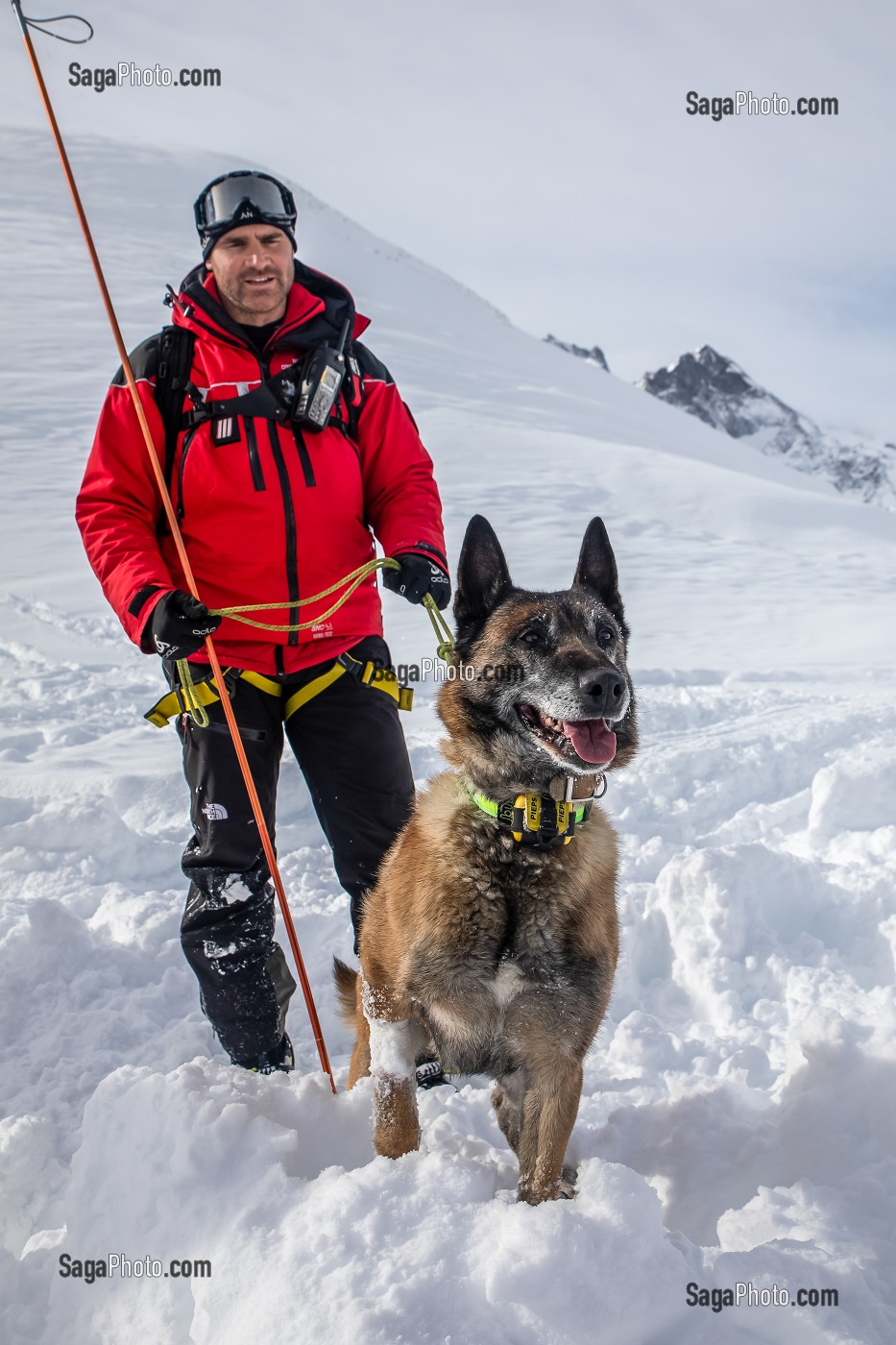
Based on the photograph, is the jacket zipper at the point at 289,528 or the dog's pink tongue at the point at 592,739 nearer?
the dog's pink tongue at the point at 592,739

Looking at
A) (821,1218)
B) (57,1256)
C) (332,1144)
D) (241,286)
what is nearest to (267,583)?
(241,286)

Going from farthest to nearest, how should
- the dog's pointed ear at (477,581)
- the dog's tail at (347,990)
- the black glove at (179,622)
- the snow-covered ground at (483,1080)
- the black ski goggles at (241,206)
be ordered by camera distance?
1. the dog's tail at (347,990)
2. the black ski goggles at (241,206)
3. the dog's pointed ear at (477,581)
4. the black glove at (179,622)
5. the snow-covered ground at (483,1080)

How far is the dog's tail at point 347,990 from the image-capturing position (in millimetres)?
3053

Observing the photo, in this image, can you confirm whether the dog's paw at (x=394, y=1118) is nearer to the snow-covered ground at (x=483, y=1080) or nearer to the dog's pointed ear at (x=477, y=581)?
the snow-covered ground at (x=483, y=1080)

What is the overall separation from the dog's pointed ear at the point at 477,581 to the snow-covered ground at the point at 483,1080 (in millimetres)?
1424

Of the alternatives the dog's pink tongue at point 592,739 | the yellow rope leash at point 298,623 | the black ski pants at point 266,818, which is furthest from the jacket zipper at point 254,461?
the dog's pink tongue at point 592,739

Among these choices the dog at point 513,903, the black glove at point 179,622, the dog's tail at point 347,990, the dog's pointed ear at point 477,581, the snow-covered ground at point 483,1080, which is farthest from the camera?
the dog's tail at point 347,990

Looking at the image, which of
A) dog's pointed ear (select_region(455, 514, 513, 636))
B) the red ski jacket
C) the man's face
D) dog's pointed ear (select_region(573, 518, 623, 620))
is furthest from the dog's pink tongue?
the man's face

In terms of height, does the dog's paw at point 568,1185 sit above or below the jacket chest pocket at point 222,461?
below

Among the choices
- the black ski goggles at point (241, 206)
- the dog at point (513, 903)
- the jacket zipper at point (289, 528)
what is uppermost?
the black ski goggles at point (241, 206)

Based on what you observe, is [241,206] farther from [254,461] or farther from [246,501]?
[246,501]

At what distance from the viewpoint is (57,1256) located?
84.7 inches

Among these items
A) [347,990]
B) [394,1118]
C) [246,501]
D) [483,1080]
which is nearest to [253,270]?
[246,501]

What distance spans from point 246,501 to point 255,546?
143 millimetres
